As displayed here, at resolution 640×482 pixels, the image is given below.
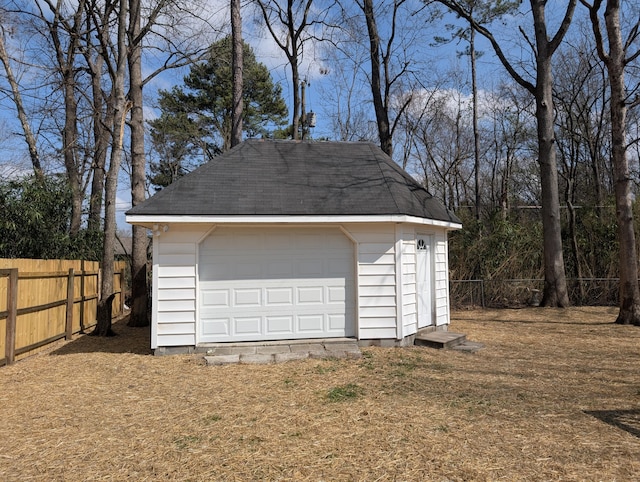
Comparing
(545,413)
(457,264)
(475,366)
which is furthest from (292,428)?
(457,264)

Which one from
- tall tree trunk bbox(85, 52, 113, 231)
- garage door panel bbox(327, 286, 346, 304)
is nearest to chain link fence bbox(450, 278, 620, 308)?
garage door panel bbox(327, 286, 346, 304)

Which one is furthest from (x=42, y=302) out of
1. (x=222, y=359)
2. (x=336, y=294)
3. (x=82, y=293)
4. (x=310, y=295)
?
(x=336, y=294)

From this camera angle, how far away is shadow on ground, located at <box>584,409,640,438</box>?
3899mm

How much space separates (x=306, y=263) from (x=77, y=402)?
4116 mm

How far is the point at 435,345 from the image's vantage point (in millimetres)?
7582

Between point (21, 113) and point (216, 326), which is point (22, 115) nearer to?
point (21, 113)

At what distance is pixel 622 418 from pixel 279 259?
211 inches

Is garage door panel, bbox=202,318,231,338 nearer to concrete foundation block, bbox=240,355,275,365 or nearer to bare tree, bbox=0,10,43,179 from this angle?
concrete foundation block, bbox=240,355,275,365

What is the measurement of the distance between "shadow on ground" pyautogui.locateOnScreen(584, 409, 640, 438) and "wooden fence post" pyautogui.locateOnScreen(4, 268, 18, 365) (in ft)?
26.8

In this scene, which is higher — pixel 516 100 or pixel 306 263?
pixel 516 100

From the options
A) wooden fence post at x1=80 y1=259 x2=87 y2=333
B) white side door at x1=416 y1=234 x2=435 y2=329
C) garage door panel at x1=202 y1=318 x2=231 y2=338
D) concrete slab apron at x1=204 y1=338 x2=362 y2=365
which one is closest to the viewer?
concrete slab apron at x1=204 y1=338 x2=362 y2=365

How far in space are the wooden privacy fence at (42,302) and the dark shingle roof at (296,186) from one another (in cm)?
224

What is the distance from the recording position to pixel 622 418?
13.6 feet

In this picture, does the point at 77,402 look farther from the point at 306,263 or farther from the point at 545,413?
the point at 545,413
